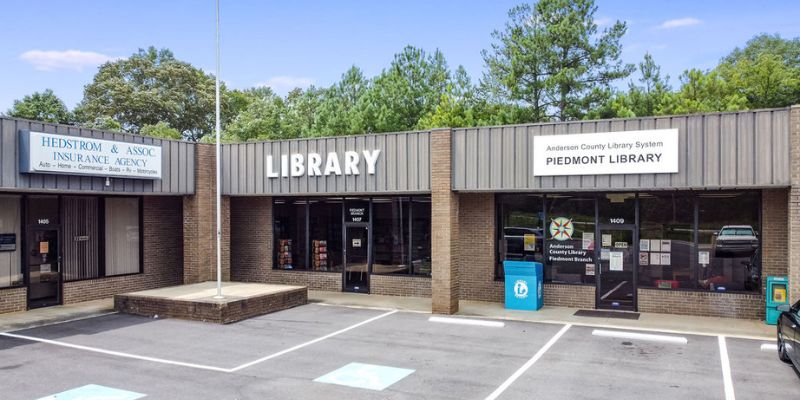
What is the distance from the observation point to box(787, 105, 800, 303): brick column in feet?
42.5

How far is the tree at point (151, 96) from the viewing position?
194 ft

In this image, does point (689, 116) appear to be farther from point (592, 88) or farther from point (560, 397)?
point (592, 88)

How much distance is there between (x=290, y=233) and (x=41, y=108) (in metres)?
42.3

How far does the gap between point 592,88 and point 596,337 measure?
907 inches

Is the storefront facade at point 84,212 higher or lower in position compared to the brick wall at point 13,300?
higher

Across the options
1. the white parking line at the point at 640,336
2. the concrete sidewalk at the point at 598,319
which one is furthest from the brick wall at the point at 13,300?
the white parking line at the point at 640,336

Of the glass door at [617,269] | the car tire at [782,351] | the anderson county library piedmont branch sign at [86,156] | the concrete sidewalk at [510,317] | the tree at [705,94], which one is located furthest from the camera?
the tree at [705,94]

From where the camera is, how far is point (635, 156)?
14305 millimetres

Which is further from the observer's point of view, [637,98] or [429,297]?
[637,98]

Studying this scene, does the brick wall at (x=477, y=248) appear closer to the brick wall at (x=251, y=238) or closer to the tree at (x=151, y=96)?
the brick wall at (x=251, y=238)

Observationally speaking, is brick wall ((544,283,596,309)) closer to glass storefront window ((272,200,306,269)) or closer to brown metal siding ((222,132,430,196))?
brown metal siding ((222,132,430,196))

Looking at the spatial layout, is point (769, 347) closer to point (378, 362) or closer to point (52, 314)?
Answer: point (378, 362)

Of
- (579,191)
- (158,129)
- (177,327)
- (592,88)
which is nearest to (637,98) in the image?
(592,88)

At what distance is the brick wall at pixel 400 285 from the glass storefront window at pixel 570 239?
3.64 meters
